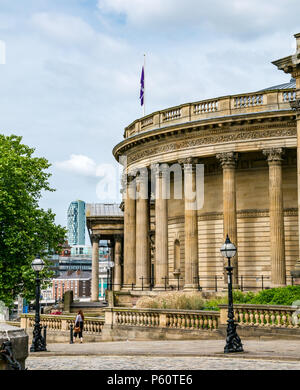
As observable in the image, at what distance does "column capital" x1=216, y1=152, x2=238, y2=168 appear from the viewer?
143ft

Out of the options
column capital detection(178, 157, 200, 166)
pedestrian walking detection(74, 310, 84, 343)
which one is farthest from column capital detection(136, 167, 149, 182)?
pedestrian walking detection(74, 310, 84, 343)

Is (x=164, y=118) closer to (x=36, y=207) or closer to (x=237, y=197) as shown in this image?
(x=237, y=197)

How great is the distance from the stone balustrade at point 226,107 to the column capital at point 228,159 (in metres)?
2.66

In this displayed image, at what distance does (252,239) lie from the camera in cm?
4562

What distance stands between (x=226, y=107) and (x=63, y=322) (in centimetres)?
1778

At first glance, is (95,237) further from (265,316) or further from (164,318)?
(265,316)

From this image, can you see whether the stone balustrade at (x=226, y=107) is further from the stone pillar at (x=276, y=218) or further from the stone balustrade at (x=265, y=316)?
the stone balustrade at (x=265, y=316)

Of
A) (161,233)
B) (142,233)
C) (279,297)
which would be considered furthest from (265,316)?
(142,233)

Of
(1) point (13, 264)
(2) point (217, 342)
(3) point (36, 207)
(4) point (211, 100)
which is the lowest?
(2) point (217, 342)

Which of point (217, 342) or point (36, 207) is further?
point (36, 207)

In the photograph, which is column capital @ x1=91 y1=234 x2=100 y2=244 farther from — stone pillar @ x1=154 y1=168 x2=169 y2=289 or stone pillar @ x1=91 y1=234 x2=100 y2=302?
stone pillar @ x1=154 y1=168 x2=169 y2=289

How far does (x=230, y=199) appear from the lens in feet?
141
